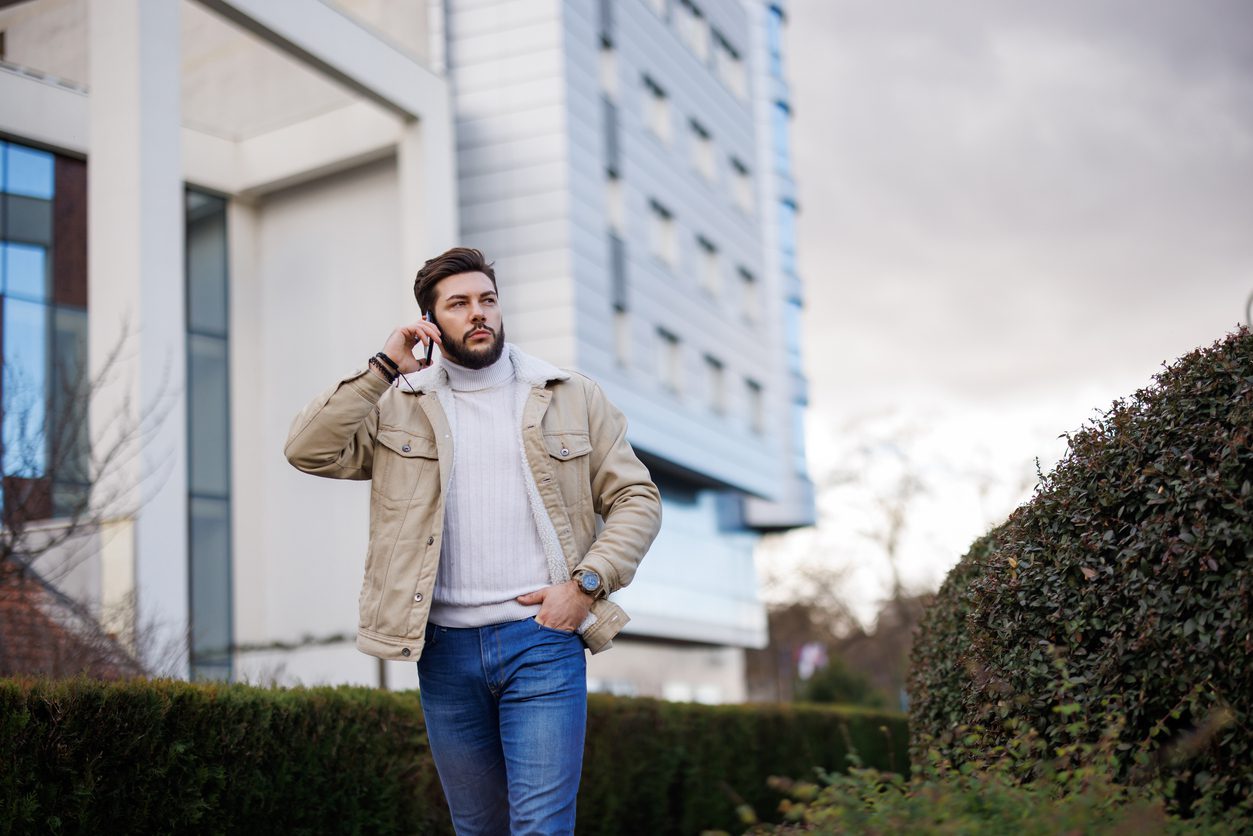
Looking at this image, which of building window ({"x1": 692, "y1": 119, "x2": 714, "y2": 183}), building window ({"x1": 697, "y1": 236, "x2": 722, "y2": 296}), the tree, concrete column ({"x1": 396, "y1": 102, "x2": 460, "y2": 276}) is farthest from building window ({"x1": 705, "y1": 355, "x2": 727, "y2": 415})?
the tree

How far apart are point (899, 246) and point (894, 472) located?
542 inches

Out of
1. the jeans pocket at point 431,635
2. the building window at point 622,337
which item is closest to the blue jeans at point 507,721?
the jeans pocket at point 431,635

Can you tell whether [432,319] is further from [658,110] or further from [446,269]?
[658,110]

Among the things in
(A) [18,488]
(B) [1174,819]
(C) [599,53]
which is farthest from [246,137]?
(B) [1174,819]

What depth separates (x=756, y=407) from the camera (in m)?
35.9

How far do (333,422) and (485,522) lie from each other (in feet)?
1.79

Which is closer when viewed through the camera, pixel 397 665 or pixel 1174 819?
pixel 1174 819

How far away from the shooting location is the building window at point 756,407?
35.5 m

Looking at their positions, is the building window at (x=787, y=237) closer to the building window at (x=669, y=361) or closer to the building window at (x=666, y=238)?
the building window at (x=666, y=238)

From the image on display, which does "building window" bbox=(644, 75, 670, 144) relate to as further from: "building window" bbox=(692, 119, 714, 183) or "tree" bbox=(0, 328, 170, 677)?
"tree" bbox=(0, 328, 170, 677)

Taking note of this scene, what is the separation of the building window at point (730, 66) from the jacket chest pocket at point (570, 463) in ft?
107

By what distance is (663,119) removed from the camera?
31688 millimetres

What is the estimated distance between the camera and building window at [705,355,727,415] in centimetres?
3306

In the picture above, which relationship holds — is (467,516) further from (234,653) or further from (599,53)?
(599,53)
